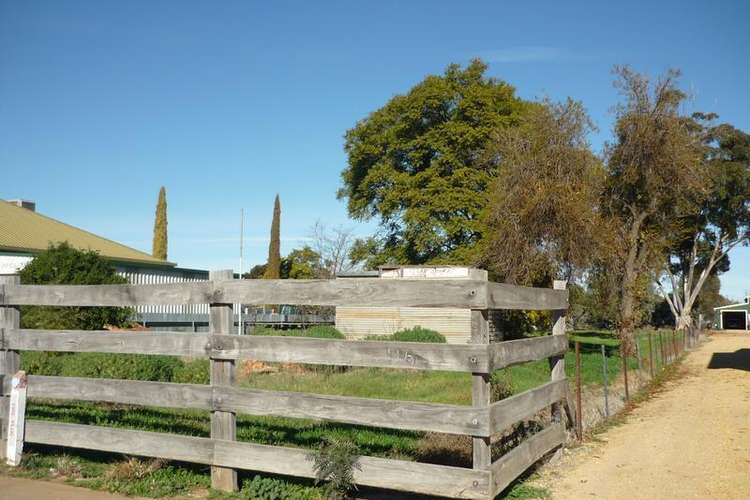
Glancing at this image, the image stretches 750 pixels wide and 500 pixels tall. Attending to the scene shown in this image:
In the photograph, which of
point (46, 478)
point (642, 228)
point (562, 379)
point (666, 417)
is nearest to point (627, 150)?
point (642, 228)

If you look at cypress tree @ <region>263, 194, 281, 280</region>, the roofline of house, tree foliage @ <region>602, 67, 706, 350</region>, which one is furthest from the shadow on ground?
cypress tree @ <region>263, 194, 281, 280</region>

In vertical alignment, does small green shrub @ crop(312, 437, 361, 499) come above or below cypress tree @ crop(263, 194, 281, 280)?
below

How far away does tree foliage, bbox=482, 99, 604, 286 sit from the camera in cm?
2497

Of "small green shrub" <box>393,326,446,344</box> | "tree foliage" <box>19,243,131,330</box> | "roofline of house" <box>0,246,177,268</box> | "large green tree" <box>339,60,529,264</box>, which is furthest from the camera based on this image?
"large green tree" <box>339,60,529,264</box>

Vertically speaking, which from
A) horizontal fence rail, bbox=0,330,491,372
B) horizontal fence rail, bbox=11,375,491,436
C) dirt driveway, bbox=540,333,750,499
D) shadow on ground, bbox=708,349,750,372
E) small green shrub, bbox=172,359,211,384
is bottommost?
shadow on ground, bbox=708,349,750,372

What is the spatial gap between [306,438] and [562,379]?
309cm

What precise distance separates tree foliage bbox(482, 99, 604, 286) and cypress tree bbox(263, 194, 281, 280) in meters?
39.3

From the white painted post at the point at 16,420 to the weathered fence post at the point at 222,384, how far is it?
2113 millimetres

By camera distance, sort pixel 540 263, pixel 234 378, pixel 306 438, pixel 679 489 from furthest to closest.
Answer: pixel 540 263 → pixel 306 438 → pixel 679 489 → pixel 234 378

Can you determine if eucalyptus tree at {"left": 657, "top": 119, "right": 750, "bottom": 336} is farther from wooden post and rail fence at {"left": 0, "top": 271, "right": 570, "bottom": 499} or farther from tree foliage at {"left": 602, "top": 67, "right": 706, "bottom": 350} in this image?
wooden post and rail fence at {"left": 0, "top": 271, "right": 570, "bottom": 499}

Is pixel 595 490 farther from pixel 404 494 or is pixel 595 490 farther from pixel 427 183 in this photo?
pixel 427 183

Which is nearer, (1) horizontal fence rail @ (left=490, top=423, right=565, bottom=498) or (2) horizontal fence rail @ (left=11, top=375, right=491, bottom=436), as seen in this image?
(2) horizontal fence rail @ (left=11, top=375, right=491, bottom=436)

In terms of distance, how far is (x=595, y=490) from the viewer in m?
6.72

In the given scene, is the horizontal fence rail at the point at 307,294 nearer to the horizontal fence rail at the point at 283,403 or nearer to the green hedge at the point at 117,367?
the horizontal fence rail at the point at 283,403
